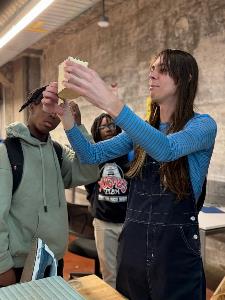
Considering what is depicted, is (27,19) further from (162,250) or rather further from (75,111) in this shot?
(162,250)

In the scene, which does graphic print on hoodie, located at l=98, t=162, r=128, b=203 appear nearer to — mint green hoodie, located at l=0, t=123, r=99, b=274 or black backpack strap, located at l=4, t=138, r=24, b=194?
mint green hoodie, located at l=0, t=123, r=99, b=274

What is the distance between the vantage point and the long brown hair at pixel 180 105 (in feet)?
4.07

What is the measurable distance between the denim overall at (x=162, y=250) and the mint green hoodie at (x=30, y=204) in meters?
0.46

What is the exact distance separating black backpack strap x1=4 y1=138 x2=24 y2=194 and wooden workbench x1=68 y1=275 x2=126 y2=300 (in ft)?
2.09

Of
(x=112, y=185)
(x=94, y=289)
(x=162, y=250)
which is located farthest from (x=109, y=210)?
(x=94, y=289)

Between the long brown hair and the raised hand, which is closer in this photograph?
the long brown hair

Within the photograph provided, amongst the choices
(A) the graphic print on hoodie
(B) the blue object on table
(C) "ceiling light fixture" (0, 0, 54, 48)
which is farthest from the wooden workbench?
(C) "ceiling light fixture" (0, 0, 54, 48)

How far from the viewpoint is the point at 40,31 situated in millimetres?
4297

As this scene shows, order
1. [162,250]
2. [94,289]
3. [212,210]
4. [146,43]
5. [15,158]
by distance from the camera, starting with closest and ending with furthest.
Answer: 1. [94,289]
2. [162,250]
3. [15,158]
4. [212,210]
5. [146,43]

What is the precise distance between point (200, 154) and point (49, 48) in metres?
6.26

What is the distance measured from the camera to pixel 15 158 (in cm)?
156

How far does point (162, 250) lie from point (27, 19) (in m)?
2.67

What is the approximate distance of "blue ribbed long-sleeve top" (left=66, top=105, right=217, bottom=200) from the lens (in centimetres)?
102

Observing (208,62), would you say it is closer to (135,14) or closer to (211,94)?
(211,94)
